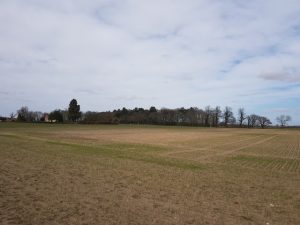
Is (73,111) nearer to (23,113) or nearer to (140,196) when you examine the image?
(23,113)

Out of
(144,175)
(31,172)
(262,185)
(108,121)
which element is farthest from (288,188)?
(108,121)

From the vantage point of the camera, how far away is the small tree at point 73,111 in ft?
546

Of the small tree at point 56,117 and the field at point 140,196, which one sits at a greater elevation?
the small tree at point 56,117

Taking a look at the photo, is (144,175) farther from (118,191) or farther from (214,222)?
(214,222)

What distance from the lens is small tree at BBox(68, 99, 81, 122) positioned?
16638 centimetres

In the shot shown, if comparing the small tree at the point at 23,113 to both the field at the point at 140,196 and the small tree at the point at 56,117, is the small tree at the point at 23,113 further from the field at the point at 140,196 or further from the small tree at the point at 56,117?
the field at the point at 140,196

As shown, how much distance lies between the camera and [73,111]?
167000mm

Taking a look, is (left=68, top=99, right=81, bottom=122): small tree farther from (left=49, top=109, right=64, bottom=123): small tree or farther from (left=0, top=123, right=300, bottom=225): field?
A: (left=0, top=123, right=300, bottom=225): field

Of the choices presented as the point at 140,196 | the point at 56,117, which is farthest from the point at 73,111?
the point at 140,196

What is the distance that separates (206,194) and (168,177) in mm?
3328

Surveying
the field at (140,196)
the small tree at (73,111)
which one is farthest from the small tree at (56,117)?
the field at (140,196)

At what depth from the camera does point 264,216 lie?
8664 mm

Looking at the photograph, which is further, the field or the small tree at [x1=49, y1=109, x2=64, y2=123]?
the small tree at [x1=49, y1=109, x2=64, y2=123]

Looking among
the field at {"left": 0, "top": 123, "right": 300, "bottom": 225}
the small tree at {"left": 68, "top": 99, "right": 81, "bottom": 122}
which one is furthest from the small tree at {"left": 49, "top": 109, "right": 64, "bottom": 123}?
the field at {"left": 0, "top": 123, "right": 300, "bottom": 225}
